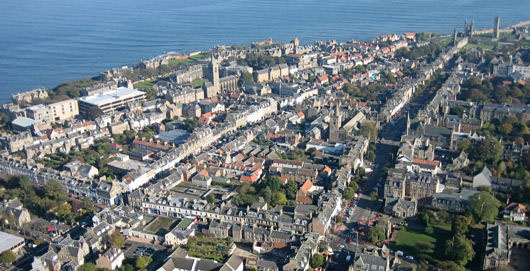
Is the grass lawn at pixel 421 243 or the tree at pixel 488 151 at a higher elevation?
the tree at pixel 488 151

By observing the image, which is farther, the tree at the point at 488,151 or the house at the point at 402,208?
the tree at the point at 488,151

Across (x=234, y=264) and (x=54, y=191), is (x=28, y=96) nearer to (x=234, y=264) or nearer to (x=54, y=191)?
(x=54, y=191)

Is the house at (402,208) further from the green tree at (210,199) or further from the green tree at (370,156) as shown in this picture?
the green tree at (210,199)

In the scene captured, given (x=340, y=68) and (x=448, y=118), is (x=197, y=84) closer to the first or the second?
(x=340, y=68)

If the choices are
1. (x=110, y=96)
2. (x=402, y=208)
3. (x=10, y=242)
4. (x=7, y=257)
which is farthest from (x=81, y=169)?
(x=402, y=208)

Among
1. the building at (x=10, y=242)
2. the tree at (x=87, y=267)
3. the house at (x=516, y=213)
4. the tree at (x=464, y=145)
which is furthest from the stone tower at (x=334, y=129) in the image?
the building at (x=10, y=242)

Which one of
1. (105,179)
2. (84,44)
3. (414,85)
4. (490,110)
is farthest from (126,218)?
(84,44)
